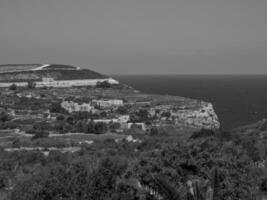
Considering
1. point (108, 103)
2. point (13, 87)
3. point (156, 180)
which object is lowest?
point (108, 103)

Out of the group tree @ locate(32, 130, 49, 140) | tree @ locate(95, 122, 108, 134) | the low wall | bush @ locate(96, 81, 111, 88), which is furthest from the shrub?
tree @ locate(32, 130, 49, 140)

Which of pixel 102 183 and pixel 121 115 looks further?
pixel 121 115

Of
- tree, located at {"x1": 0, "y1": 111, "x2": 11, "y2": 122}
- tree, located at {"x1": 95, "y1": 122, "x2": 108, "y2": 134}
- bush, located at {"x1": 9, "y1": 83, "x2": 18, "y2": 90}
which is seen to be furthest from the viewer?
bush, located at {"x1": 9, "y1": 83, "x2": 18, "y2": 90}

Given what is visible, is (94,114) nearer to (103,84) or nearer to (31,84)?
(31,84)

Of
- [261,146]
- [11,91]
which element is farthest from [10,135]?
[11,91]

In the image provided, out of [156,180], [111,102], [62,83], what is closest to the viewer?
[156,180]

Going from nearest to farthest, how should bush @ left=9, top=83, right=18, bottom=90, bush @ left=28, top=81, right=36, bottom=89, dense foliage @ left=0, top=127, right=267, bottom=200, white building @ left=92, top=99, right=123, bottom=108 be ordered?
dense foliage @ left=0, top=127, right=267, bottom=200 → white building @ left=92, top=99, right=123, bottom=108 → bush @ left=9, top=83, right=18, bottom=90 → bush @ left=28, top=81, right=36, bottom=89

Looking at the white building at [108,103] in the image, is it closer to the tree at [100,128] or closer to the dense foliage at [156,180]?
the tree at [100,128]

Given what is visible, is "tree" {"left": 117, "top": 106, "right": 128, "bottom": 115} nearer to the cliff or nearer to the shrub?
the cliff

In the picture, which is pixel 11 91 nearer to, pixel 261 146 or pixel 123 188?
pixel 261 146

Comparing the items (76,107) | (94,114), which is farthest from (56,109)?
(94,114)

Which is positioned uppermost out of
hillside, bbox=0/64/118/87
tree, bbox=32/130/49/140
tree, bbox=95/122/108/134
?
hillside, bbox=0/64/118/87
